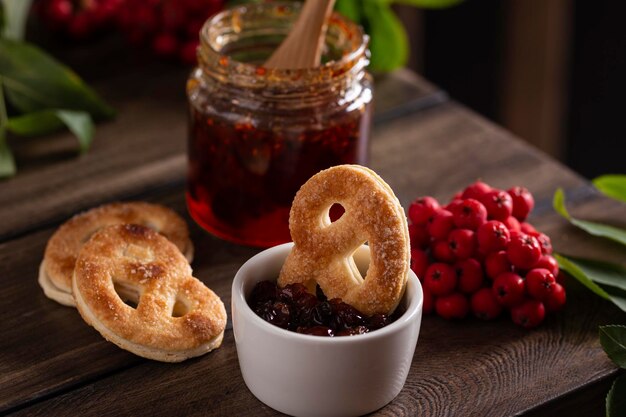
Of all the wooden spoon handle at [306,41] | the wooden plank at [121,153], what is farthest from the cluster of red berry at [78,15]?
the wooden spoon handle at [306,41]

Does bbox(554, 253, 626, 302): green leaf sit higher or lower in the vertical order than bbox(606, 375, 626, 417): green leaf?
higher

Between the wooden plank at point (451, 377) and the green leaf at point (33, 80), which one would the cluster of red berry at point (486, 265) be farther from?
the green leaf at point (33, 80)

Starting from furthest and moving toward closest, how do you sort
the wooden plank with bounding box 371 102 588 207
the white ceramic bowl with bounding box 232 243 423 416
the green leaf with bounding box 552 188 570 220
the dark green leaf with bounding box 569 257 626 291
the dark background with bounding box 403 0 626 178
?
1. the dark background with bounding box 403 0 626 178
2. the wooden plank with bounding box 371 102 588 207
3. the green leaf with bounding box 552 188 570 220
4. the dark green leaf with bounding box 569 257 626 291
5. the white ceramic bowl with bounding box 232 243 423 416

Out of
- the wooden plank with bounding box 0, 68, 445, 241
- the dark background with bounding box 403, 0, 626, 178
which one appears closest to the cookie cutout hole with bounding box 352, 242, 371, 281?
the wooden plank with bounding box 0, 68, 445, 241

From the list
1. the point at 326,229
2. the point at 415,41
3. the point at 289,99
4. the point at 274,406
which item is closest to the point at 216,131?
the point at 289,99

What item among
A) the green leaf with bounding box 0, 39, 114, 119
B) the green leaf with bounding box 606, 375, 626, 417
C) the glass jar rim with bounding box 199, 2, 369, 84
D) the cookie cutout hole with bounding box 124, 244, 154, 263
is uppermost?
the glass jar rim with bounding box 199, 2, 369, 84

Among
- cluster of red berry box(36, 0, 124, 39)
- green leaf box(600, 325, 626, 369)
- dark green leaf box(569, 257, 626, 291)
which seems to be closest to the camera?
green leaf box(600, 325, 626, 369)

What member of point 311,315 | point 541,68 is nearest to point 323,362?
point 311,315

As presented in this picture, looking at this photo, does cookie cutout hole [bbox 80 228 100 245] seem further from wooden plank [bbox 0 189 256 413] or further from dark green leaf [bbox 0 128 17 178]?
dark green leaf [bbox 0 128 17 178]
